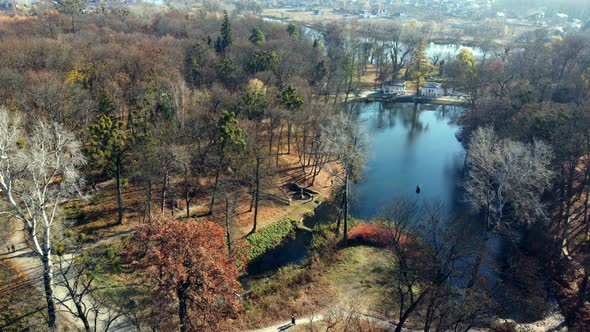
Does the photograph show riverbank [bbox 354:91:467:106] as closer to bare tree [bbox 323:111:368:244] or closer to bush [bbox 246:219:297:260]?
bare tree [bbox 323:111:368:244]

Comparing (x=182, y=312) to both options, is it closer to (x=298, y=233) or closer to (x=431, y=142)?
(x=298, y=233)

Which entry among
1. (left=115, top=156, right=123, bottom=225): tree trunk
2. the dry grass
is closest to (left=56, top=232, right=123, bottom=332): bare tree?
the dry grass

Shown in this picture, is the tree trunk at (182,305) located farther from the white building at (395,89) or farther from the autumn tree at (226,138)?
the white building at (395,89)

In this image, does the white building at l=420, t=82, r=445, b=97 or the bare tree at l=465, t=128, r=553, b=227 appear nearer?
the bare tree at l=465, t=128, r=553, b=227

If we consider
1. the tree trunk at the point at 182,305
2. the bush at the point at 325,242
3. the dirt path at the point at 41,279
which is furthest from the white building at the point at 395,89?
the tree trunk at the point at 182,305

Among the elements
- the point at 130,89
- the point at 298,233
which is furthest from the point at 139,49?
the point at 298,233

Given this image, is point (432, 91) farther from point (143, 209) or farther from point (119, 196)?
point (119, 196)
